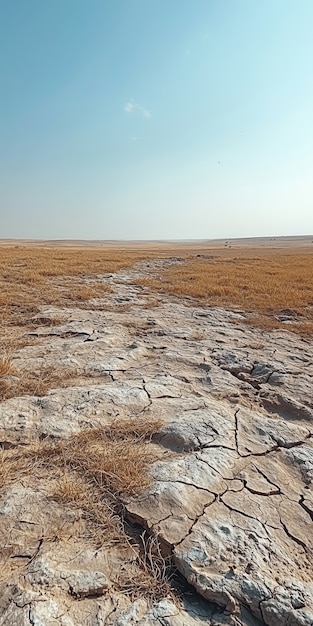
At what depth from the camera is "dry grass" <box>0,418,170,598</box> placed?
2.11 m

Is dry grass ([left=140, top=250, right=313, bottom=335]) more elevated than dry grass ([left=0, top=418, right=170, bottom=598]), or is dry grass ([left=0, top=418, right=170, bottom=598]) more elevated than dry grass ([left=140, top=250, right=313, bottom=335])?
dry grass ([left=0, top=418, right=170, bottom=598])

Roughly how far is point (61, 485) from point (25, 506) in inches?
10.0

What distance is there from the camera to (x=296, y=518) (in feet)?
8.45

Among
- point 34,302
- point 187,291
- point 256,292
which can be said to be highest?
point 34,302

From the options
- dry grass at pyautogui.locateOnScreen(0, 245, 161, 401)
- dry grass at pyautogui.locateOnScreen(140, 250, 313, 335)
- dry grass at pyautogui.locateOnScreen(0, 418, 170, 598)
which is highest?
dry grass at pyautogui.locateOnScreen(0, 245, 161, 401)

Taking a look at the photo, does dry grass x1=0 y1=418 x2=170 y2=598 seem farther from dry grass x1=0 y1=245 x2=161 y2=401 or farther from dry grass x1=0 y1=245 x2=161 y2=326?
dry grass x1=0 y1=245 x2=161 y2=326

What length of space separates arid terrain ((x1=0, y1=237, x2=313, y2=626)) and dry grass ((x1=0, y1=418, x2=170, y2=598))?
0.01 metres

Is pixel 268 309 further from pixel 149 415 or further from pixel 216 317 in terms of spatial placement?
pixel 149 415

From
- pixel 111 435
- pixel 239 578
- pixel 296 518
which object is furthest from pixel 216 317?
pixel 239 578

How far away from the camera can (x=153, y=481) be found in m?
2.73

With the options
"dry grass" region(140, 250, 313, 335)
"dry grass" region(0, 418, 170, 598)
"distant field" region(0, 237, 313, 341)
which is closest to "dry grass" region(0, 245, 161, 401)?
"distant field" region(0, 237, 313, 341)

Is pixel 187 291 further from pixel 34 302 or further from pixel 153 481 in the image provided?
pixel 153 481

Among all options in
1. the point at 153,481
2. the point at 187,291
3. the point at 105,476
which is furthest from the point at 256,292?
the point at 105,476

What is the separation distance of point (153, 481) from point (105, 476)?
1.15 feet
